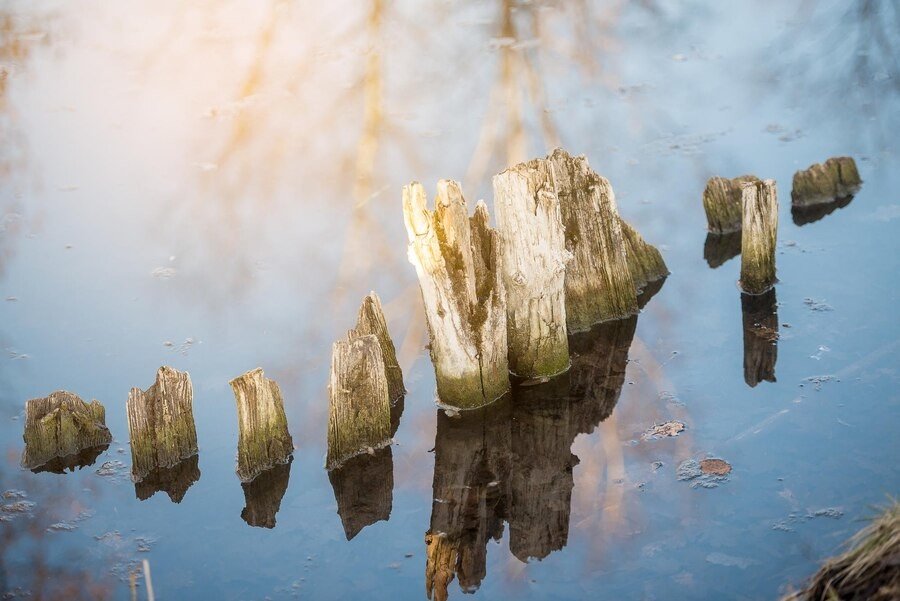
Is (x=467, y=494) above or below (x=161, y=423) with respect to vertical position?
below

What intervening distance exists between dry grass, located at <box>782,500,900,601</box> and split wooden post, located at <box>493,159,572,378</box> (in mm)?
3806

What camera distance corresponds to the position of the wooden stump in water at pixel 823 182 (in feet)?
38.5

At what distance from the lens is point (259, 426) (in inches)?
315

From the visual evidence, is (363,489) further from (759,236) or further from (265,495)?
(759,236)

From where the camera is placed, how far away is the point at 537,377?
9.12 meters

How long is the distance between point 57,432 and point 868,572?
6098mm

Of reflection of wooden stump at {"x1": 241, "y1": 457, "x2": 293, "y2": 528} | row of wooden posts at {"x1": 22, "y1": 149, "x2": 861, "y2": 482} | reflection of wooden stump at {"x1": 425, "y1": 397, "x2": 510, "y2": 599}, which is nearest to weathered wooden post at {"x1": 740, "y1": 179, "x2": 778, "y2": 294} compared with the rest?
row of wooden posts at {"x1": 22, "y1": 149, "x2": 861, "y2": 482}

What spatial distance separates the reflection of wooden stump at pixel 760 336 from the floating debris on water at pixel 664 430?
3.10 ft

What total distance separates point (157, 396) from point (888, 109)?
1039cm

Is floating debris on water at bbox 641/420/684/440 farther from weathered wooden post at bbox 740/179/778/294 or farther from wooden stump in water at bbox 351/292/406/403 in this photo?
weathered wooden post at bbox 740/179/778/294

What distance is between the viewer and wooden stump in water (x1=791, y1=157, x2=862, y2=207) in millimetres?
11734

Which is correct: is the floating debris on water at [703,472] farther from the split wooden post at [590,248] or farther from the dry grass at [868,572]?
the split wooden post at [590,248]

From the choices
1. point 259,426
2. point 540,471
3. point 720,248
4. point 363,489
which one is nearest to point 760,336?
point 720,248

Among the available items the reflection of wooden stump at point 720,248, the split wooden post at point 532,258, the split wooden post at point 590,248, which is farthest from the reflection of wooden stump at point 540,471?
the reflection of wooden stump at point 720,248
